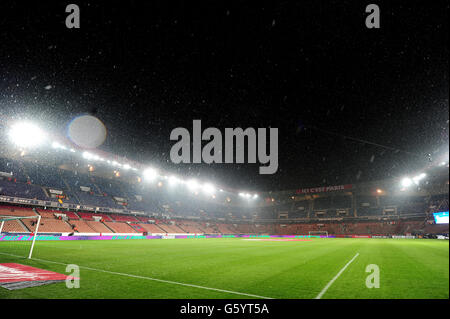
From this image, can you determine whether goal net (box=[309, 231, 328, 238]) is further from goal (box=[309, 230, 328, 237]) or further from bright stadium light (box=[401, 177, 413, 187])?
bright stadium light (box=[401, 177, 413, 187])

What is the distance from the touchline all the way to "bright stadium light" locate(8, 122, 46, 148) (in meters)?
17.0

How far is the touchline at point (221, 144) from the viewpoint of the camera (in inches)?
1108

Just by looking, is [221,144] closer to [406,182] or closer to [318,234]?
[318,234]

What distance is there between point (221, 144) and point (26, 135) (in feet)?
85.7

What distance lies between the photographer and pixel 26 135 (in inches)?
1227

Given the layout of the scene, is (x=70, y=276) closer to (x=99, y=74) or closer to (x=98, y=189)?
(x=99, y=74)

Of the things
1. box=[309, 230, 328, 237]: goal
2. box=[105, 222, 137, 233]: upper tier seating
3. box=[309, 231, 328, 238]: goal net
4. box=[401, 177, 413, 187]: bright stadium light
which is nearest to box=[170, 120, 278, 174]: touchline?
box=[105, 222, 137, 233]: upper tier seating

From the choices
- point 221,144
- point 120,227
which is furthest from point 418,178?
point 120,227

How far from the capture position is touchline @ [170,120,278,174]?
28.1 m

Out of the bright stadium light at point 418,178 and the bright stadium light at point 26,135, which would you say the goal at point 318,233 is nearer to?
the bright stadium light at point 418,178

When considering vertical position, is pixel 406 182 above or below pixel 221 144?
below

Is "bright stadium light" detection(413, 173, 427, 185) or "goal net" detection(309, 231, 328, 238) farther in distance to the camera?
"goal net" detection(309, 231, 328, 238)

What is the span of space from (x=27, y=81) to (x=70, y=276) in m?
18.7

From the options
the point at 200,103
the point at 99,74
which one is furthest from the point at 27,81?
the point at 200,103
